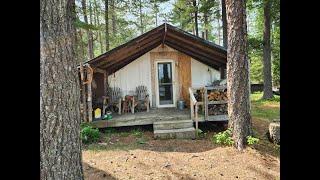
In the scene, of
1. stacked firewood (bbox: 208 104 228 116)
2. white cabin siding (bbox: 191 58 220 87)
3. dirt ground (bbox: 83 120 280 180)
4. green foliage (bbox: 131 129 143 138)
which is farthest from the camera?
white cabin siding (bbox: 191 58 220 87)

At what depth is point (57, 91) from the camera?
370 cm

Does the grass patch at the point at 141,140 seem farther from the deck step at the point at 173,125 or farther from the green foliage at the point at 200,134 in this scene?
the green foliage at the point at 200,134

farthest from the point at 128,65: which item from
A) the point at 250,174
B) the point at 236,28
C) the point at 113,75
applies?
the point at 250,174

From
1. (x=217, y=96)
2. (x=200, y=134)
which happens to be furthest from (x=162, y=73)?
(x=200, y=134)

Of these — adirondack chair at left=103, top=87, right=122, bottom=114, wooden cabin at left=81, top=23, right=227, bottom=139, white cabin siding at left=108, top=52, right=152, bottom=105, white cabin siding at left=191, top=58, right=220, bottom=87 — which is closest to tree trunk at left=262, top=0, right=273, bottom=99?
wooden cabin at left=81, top=23, right=227, bottom=139

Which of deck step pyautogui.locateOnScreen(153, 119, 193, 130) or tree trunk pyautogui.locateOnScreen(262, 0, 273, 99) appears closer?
deck step pyautogui.locateOnScreen(153, 119, 193, 130)

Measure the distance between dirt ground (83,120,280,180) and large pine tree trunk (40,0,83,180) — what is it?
89.5 inches

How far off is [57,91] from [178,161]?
12.8ft

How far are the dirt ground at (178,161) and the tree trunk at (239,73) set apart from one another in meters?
0.50

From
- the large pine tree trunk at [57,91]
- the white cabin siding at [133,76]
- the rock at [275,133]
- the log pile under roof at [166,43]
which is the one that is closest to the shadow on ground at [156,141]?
the rock at [275,133]

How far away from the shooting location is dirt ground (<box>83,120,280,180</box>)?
5942 millimetres

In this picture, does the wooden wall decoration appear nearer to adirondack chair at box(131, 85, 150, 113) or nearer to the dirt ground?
adirondack chair at box(131, 85, 150, 113)
